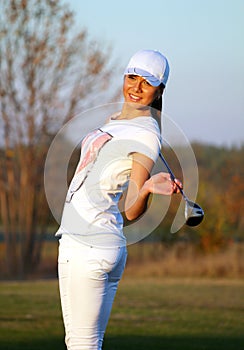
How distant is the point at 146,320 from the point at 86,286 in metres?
9.64

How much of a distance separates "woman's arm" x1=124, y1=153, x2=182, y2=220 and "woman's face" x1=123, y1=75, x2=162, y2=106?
14.0 inches

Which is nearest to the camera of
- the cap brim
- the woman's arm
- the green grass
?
the woman's arm

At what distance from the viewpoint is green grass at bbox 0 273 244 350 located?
36.0ft

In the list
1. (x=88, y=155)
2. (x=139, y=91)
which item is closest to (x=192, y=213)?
→ (x=88, y=155)

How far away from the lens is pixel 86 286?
4.49 metres

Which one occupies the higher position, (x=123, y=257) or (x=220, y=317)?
(x=123, y=257)

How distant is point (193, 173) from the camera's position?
16.6 feet

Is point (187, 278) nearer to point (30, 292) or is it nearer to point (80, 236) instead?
point (30, 292)

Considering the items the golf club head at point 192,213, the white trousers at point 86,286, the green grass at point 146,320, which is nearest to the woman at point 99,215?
the white trousers at point 86,286

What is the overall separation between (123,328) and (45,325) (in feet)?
3.58

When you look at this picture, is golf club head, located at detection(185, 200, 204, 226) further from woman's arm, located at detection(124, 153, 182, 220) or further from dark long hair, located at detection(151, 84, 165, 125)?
dark long hair, located at detection(151, 84, 165, 125)

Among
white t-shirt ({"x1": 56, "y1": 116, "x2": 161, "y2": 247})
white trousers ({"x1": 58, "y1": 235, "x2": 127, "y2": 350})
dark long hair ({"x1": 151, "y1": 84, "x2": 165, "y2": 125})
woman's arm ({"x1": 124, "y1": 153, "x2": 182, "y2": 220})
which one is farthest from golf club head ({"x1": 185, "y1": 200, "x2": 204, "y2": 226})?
dark long hair ({"x1": 151, "y1": 84, "x2": 165, "y2": 125})

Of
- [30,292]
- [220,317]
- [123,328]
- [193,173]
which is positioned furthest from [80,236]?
[30,292]

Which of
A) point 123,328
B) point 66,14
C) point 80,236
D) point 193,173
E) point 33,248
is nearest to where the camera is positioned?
point 80,236
